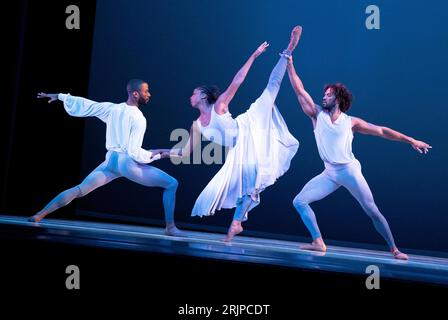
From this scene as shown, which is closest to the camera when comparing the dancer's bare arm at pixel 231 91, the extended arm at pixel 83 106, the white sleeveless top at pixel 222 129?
the dancer's bare arm at pixel 231 91

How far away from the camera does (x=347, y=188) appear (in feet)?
14.2

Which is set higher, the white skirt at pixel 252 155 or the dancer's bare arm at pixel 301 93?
the dancer's bare arm at pixel 301 93

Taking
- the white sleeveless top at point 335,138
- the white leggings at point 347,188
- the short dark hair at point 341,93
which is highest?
the short dark hair at point 341,93

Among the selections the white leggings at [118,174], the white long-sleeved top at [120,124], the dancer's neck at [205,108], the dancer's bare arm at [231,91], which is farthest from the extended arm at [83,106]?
the dancer's bare arm at [231,91]

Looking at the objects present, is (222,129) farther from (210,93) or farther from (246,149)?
(210,93)

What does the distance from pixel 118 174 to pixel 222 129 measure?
1006mm

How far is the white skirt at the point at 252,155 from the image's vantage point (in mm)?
4629

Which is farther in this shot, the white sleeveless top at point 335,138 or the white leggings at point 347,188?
the white sleeveless top at point 335,138

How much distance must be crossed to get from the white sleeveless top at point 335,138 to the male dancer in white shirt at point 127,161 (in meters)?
1.34

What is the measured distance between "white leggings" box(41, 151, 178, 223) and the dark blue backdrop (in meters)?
1.73

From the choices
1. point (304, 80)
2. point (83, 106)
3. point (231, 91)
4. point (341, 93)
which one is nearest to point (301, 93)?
point (341, 93)

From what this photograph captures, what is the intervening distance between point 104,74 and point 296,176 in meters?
2.81

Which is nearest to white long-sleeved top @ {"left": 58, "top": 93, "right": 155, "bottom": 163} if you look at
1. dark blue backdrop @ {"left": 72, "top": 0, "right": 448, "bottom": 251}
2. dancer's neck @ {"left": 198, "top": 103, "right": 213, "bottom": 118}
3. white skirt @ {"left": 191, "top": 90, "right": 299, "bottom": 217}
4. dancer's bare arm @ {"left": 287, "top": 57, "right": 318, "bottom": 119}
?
dancer's neck @ {"left": 198, "top": 103, "right": 213, "bottom": 118}

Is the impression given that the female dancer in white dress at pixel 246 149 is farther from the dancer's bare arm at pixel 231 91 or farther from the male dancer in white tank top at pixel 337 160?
the male dancer in white tank top at pixel 337 160
